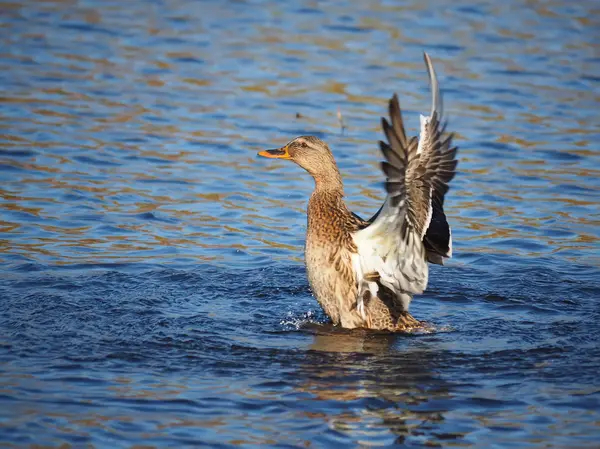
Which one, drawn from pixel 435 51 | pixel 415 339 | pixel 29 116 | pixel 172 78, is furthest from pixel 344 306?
pixel 435 51

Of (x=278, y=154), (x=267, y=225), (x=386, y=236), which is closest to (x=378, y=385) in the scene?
(x=386, y=236)

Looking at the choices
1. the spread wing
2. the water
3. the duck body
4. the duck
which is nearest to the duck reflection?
the water

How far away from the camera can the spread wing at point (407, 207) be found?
6621mm

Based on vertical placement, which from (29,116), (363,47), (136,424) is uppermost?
(363,47)

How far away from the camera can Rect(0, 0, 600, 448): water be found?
6.25 metres

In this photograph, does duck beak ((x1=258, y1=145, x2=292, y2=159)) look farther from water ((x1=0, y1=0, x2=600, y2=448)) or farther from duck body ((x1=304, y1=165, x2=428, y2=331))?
water ((x1=0, y1=0, x2=600, y2=448))

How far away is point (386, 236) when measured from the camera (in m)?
7.32

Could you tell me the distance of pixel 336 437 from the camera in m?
5.91

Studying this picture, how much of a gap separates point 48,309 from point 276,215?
3321 millimetres

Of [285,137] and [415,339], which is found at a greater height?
[285,137]

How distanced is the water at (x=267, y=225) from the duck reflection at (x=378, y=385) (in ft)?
0.07

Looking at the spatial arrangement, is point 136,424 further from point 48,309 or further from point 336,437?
point 48,309

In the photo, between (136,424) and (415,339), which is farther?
(415,339)

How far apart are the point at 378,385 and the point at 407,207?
1.20 m
